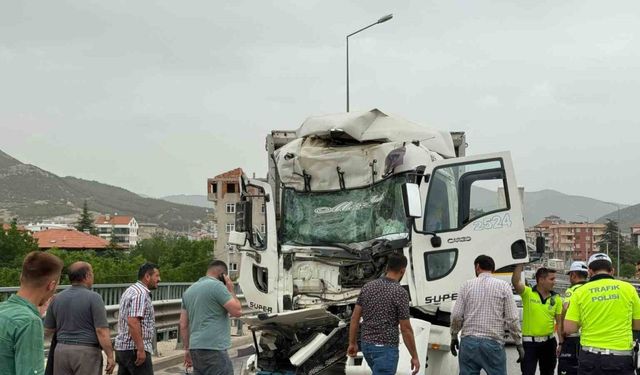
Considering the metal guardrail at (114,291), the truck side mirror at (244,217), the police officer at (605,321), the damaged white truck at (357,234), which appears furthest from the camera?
the metal guardrail at (114,291)

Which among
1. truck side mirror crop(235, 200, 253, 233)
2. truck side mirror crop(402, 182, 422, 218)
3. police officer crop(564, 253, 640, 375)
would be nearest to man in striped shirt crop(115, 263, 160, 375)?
truck side mirror crop(235, 200, 253, 233)

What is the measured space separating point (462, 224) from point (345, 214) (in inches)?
54.6

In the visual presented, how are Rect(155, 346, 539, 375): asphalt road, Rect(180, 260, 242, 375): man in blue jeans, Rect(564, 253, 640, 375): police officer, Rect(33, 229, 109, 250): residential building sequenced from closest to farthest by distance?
Rect(564, 253, 640, 375): police officer < Rect(180, 260, 242, 375): man in blue jeans < Rect(155, 346, 539, 375): asphalt road < Rect(33, 229, 109, 250): residential building

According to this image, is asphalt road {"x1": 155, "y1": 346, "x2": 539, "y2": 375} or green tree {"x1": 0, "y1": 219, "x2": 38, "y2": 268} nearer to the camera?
asphalt road {"x1": 155, "y1": 346, "x2": 539, "y2": 375}

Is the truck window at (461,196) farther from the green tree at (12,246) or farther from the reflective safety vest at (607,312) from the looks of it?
the green tree at (12,246)

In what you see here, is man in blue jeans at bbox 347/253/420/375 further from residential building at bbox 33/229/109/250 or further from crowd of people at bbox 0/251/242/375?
residential building at bbox 33/229/109/250

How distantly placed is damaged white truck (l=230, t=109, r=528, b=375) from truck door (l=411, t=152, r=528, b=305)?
0.04 ft

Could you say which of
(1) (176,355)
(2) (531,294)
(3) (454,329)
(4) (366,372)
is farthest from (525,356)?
(1) (176,355)

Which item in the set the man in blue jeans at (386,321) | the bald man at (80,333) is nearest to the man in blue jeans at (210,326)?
the bald man at (80,333)

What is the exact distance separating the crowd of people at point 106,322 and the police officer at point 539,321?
10.1ft

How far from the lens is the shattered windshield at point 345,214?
28.8 ft

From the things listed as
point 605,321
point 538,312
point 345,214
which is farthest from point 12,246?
point 605,321

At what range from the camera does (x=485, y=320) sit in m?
6.96

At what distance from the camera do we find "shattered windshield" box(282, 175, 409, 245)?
28.8 feet
